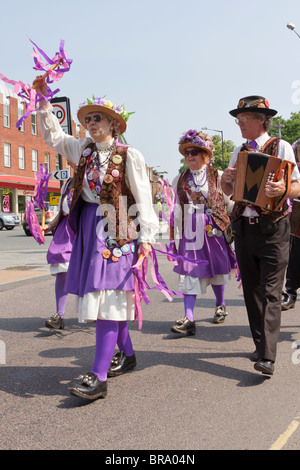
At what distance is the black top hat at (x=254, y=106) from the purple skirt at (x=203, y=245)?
1695 millimetres

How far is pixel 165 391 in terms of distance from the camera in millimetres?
3545

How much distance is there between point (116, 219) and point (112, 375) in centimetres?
122

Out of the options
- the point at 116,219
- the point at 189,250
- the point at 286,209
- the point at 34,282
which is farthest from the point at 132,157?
the point at 34,282

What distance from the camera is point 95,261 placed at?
340cm

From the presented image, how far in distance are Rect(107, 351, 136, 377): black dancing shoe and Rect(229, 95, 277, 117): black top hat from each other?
2060 mm

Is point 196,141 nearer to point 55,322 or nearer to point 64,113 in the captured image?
point 55,322

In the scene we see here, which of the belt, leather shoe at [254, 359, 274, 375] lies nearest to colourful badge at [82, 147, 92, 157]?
the belt

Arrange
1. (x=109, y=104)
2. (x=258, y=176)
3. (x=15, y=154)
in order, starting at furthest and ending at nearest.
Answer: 1. (x=15, y=154)
2. (x=258, y=176)
3. (x=109, y=104)

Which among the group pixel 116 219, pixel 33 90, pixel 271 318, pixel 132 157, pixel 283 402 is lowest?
pixel 283 402

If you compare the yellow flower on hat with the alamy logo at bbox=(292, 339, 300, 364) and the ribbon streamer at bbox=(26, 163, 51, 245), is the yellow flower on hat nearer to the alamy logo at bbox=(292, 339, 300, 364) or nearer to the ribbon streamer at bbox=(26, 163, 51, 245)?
the ribbon streamer at bbox=(26, 163, 51, 245)

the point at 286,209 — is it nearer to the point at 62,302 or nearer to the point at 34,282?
the point at 62,302

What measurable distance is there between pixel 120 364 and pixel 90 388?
0.66 m

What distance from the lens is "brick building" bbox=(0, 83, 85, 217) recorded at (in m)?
41.2

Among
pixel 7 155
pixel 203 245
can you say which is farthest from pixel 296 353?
pixel 7 155
